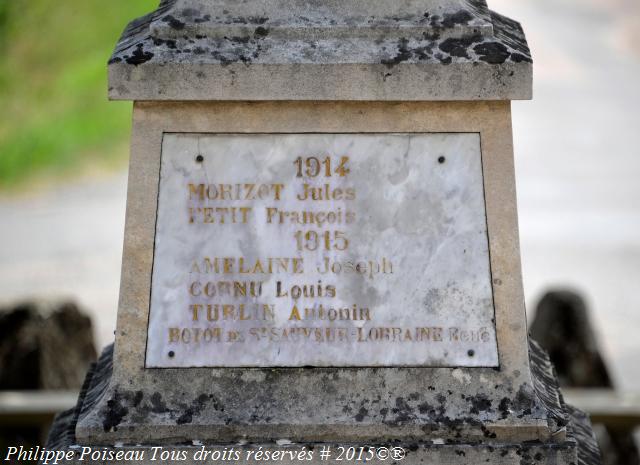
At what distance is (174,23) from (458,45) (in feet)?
2.99

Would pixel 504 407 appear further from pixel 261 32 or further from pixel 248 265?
pixel 261 32

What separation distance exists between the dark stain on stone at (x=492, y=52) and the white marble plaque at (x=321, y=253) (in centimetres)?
26

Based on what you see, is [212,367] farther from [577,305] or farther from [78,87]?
[78,87]

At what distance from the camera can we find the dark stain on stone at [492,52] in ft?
9.45

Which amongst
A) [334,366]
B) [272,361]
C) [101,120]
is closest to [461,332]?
[334,366]

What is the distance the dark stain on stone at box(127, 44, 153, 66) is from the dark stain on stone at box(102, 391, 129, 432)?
103 cm

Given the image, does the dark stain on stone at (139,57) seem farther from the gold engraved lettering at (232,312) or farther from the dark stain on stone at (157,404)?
the dark stain on stone at (157,404)

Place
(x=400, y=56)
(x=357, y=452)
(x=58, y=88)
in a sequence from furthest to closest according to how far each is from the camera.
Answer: (x=58, y=88) → (x=400, y=56) → (x=357, y=452)

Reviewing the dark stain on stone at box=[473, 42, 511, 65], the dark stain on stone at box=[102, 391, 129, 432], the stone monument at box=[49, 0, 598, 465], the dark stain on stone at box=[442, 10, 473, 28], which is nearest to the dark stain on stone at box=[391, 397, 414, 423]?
the stone monument at box=[49, 0, 598, 465]

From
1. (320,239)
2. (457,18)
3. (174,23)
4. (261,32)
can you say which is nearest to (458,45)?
(457,18)

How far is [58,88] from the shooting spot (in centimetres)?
1487

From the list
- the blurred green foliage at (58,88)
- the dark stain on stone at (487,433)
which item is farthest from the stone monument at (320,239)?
the blurred green foliage at (58,88)

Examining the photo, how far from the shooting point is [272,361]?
9.46 feet

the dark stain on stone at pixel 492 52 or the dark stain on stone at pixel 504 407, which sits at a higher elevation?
the dark stain on stone at pixel 492 52
